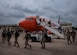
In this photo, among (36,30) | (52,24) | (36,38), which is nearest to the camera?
(36,38)

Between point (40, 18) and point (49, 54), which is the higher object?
point (40, 18)

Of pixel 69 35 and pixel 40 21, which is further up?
pixel 40 21

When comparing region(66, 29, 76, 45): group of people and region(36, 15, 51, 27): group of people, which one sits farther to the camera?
region(36, 15, 51, 27): group of people

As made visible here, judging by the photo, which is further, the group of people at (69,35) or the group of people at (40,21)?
the group of people at (40,21)

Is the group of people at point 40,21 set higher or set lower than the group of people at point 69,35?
higher

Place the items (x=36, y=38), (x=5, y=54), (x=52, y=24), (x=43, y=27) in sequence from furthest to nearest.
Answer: (x=52, y=24)
(x=43, y=27)
(x=36, y=38)
(x=5, y=54)

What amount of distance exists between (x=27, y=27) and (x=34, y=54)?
17.6m

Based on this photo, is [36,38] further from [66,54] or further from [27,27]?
[66,54]

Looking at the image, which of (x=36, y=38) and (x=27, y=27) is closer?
(x=36, y=38)

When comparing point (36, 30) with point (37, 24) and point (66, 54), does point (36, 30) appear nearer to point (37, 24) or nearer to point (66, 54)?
point (37, 24)

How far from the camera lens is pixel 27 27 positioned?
35.0 m

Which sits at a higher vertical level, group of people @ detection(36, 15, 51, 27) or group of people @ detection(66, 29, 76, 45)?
group of people @ detection(36, 15, 51, 27)

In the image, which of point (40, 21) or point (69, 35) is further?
point (40, 21)

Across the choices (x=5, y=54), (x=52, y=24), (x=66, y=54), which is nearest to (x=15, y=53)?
(x=5, y=54)
